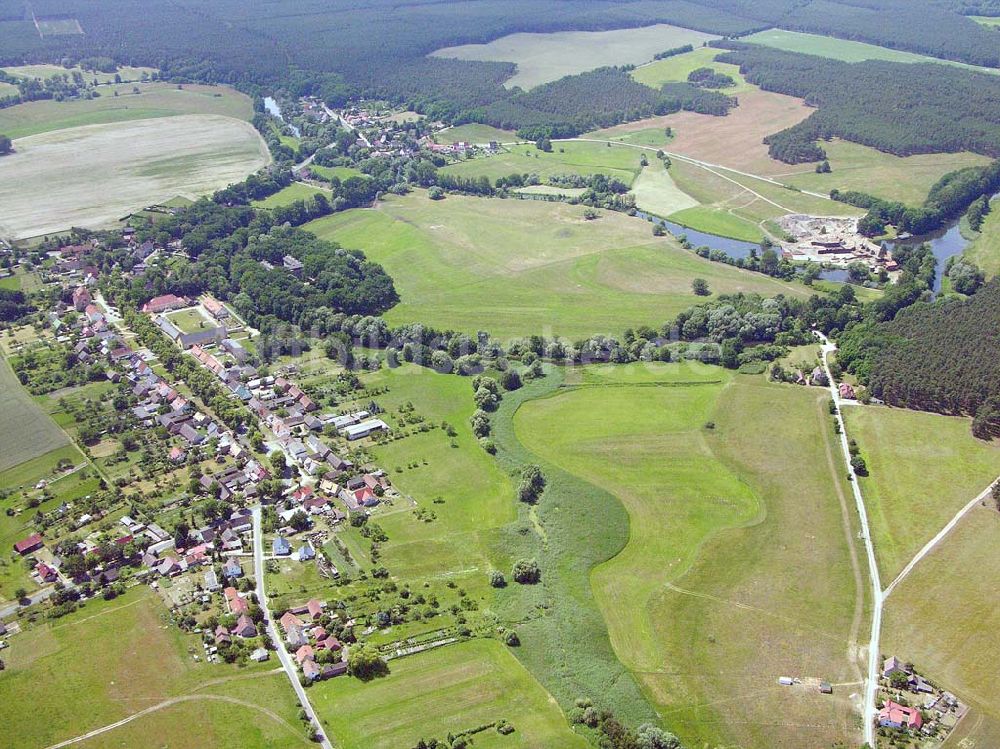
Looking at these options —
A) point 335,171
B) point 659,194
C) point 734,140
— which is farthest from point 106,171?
point 734,140

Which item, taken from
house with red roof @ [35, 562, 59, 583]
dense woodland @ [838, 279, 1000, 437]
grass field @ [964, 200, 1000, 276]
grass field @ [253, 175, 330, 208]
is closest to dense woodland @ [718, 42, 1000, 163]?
grass field @ [964, 200, 1000, 276]

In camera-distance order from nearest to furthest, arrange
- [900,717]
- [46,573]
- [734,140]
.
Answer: [900,717] < [46,573] < [734,140]

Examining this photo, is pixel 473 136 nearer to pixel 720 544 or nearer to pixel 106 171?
pixel 106 171

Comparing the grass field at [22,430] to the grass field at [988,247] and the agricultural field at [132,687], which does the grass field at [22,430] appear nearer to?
the agricultural field at [132,687]

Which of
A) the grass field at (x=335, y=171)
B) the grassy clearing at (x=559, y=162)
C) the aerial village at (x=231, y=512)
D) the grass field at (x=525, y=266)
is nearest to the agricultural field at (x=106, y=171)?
the grass field at (x=335, y=171)

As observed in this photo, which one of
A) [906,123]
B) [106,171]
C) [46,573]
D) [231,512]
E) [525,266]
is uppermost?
[906,123]

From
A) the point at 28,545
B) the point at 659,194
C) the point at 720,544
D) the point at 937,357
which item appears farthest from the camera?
the point at 659,194

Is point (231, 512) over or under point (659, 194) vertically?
under
